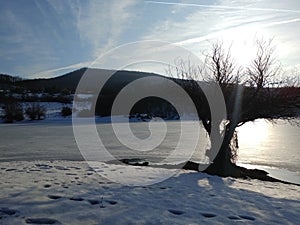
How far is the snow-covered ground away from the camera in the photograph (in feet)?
16.3

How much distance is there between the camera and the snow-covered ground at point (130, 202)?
497cm

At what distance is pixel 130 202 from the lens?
19.4ft

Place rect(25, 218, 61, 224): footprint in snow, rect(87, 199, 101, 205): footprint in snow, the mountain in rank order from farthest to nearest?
the mountain → rect(87, 199, 101, 205): footprint in snow → rect(25, 218, 61, 224): footprint in snow

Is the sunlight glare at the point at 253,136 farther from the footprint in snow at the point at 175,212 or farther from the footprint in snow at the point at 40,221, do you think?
the footprint in snow at the point at 40,221

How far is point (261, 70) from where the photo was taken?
39.5 feet

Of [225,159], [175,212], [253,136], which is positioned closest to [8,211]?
[175,212]

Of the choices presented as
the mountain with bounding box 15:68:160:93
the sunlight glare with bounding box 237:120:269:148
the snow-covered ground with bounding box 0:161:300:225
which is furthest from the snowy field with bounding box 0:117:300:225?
the mountain with bounding box 15:68:160:93

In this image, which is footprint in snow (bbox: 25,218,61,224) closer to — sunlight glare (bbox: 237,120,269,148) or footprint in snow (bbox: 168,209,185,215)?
footprint in snow (bbox: 168,209,185,215)

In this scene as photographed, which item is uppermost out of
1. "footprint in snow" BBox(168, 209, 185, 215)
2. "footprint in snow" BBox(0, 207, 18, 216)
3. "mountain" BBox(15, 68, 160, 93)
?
"mountain" BBox(15, 68, 160, 93)

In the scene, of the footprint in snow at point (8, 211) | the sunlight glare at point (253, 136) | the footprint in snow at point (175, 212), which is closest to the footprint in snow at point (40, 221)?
the footprint in snow at point (8, 211)

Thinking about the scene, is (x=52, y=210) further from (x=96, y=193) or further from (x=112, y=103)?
(x=112, y=103)

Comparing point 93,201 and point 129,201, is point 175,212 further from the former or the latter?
point 93,201

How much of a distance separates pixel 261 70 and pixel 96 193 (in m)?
8.82

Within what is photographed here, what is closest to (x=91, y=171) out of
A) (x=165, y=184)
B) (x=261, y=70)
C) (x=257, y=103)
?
(x=165, y=184)
